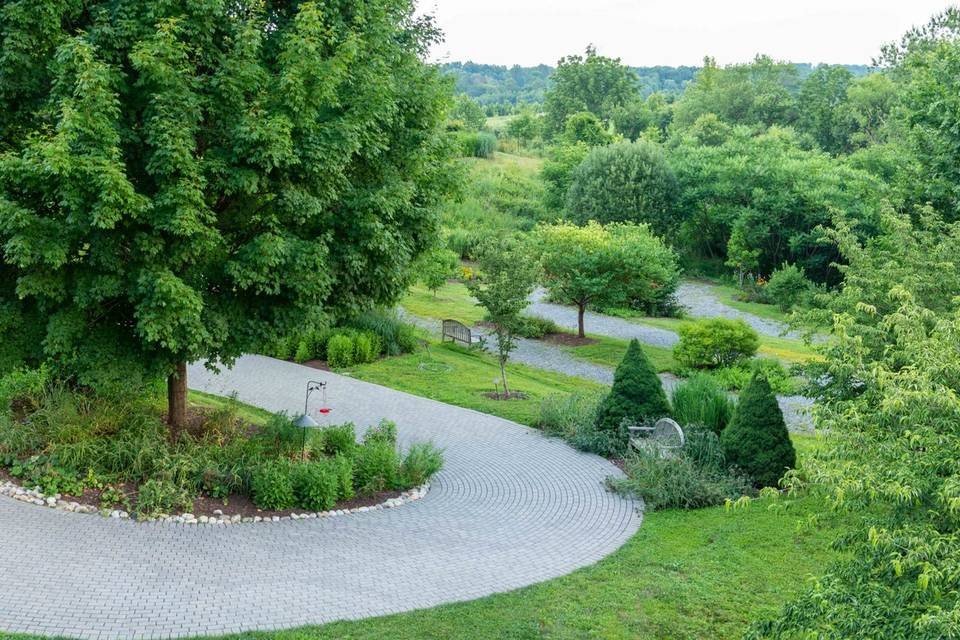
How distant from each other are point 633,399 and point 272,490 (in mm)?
7521

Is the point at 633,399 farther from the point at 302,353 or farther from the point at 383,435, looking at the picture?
the point at 302,353

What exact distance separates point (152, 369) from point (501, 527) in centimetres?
565

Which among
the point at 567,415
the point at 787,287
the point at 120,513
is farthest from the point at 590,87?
the point at 120,513

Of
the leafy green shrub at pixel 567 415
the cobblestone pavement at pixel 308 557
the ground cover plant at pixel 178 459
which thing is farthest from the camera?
the leafy green shrub at pixel 567 415

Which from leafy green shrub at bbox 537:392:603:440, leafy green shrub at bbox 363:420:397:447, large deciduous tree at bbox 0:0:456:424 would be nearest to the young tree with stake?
leafy green shrub at bbox 537:392:603:440

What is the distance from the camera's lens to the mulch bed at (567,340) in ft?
95.1

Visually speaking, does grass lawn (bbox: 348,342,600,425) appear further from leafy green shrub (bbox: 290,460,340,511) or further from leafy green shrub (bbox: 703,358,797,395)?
leafy green shrub (bbox: 290,460,340,511)

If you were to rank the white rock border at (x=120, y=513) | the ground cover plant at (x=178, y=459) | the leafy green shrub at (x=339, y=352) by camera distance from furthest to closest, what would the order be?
the leafy green shrub at (x=339, y=352), the ground cover plant at (x=178, y=459), the white rock border at (x=120, y=513)

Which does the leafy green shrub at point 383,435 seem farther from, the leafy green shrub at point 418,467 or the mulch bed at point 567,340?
the mulch bed at point 567,340

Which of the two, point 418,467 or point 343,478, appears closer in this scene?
point 343,478

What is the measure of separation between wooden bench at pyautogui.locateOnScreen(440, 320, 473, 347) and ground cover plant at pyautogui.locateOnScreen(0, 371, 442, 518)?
39.0ft

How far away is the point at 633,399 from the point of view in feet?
54.5

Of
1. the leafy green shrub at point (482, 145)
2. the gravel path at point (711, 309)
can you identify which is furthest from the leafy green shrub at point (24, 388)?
the leafy green shrub at point (482, 145)

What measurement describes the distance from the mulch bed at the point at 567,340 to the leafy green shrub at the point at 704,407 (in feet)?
39.0
